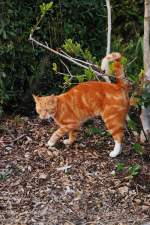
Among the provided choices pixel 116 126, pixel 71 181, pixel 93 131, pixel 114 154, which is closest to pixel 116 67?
pixel 116 126

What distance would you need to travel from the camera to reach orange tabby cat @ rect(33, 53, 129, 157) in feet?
18.9

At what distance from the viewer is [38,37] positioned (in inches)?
261

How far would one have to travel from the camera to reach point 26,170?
19.1 ft

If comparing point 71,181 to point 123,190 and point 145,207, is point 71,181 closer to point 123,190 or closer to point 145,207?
point 123,190

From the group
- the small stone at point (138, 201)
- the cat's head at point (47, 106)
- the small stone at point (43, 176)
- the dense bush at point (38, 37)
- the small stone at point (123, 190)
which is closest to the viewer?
the small stone at point (138, 201)

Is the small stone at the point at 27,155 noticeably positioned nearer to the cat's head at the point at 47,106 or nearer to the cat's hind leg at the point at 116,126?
the cat's head at the point at 47,106

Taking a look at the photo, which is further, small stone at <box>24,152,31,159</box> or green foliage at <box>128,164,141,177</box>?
small stone at <box>24,152,31,159</box>

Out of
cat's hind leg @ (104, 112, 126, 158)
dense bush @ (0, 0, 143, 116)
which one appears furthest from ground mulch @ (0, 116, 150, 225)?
dense bush @ (0, 0, 143, 116)

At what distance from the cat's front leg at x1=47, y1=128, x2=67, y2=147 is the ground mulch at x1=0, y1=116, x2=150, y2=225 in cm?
6

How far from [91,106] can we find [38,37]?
45.8 inches

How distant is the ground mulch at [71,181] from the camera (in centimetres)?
526

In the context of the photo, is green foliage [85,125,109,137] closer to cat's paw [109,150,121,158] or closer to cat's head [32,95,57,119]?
cat's paw [109,150,121,158]

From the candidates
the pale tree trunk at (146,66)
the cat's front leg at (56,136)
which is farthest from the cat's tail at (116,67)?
the cat's front leg at (56,136)

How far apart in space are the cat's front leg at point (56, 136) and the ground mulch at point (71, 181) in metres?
0.06
